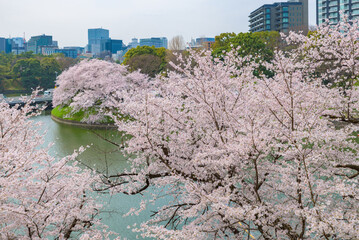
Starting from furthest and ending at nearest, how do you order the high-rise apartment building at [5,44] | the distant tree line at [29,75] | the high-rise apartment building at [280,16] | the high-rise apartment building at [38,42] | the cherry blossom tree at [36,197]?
the high-rise apartment building at [38,42] → the high-rise apartment building at [5,44] → the high-rise apartment building at [280,16] → the distant tree line at [29,75] → the cherry blossom tree at [36,197]

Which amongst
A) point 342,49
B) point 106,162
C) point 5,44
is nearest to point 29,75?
point 106,162

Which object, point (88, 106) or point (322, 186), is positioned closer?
point (322, 186)

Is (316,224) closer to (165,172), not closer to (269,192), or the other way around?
(269,192)

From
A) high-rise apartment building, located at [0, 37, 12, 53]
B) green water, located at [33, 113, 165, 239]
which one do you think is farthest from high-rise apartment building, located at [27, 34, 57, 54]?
green water, located at [33, 113, 165, 239]

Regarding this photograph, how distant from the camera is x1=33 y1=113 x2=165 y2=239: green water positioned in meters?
8.15

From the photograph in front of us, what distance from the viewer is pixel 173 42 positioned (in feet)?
138

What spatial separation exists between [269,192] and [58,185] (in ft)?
12.4

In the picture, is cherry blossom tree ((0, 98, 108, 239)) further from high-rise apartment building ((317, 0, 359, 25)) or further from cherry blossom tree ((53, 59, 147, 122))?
high-rise apartment building ((317, 0, 359, 25))

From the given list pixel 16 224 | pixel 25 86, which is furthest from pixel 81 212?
pixel 25 86

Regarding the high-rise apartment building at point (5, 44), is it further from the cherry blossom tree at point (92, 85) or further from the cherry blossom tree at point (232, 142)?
the cherry blossom tree at point (232, 142)

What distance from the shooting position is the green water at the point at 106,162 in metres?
8.15

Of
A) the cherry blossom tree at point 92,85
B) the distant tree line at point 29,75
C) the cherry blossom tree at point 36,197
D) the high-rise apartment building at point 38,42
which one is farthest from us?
the high-rise apartment building at point 38,42

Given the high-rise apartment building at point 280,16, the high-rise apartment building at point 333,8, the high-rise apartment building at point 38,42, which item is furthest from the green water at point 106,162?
the high-rise apartment building at point 38,42

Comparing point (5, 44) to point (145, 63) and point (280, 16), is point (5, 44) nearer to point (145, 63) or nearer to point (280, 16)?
point (280, 16)
